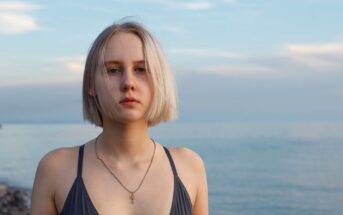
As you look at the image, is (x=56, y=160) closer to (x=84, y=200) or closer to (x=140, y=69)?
(x=84, y=200)

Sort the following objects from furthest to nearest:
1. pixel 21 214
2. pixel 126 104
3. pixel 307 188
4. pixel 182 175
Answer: pixel 307 188 < pixel 21 214 < pixel 182 175 < pixel 126 104

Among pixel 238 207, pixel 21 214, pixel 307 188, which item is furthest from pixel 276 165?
pixel 21 214

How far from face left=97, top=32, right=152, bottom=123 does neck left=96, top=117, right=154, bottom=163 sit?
8 cm

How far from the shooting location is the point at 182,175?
3.50 m

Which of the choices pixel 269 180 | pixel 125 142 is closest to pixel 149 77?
pixel 125 142

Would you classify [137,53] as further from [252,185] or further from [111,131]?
[252,185]

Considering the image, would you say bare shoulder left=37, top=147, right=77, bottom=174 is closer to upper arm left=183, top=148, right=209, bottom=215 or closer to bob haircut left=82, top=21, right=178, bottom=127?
bob haircut left=82, top=21, right=178, bottom=127

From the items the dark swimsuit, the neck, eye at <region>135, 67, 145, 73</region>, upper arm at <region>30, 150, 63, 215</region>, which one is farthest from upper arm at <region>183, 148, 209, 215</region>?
upper arm at <region>30, 150, 63, 215</region>

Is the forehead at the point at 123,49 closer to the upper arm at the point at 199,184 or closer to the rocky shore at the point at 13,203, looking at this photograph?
the upper arm at the point at 199,184

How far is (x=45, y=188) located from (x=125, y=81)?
2.21 feet

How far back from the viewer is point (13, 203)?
3316 cm

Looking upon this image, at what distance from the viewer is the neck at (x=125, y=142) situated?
3324mm

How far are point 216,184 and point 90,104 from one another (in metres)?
47.2

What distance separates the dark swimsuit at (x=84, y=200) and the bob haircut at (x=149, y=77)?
322mm
